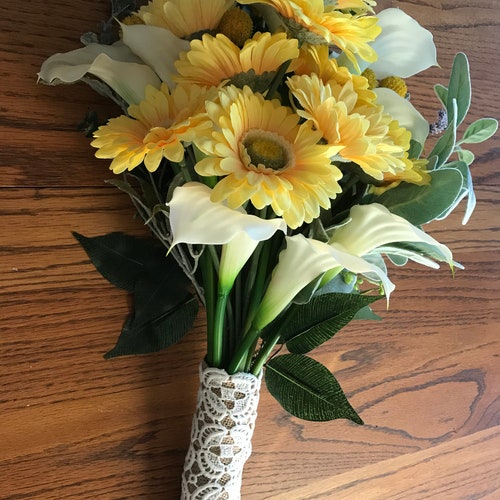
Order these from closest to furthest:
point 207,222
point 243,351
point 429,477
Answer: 1. point 207,222
2. point 243,351
3. point 429,477

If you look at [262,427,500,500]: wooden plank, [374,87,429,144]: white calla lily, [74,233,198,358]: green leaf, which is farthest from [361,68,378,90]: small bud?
[262,427,500,500]: wooden plank

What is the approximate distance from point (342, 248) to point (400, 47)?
18 centimetres

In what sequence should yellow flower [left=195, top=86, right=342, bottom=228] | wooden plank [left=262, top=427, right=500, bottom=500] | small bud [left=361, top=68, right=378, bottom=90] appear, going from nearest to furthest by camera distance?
yellow flower [left=195, top=86, right=342, bottom=228]
small bud [left=361, top=68, right=378, bottom=90]
wooden plank [left=262, top=427, right=500, bottom=500]

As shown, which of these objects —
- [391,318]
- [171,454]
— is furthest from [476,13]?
[171,454]

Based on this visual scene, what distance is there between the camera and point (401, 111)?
0.48 m

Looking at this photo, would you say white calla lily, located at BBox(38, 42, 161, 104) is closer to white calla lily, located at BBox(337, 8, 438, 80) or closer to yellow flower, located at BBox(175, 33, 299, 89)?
yellow flower, located at BBox(175, 33, 299, 89)

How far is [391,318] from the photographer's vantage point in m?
0.70

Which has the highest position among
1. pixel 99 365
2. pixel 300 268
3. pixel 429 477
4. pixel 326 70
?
pixel 326 70

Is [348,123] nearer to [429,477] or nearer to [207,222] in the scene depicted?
[207,222]

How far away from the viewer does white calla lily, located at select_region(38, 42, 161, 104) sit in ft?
1.47

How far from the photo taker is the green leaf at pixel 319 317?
1.64 feet


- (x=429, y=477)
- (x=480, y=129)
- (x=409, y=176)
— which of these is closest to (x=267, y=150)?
(x=409, y=176)

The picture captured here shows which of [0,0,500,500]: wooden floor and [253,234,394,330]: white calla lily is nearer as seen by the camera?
[253,234,394,330]: white calla lily

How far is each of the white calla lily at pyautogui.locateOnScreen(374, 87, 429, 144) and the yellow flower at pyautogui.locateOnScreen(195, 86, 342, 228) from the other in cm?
10
